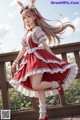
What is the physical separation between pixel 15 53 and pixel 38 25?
0.53 metres

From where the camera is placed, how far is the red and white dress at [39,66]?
3043 mm

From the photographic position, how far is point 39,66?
119 inches

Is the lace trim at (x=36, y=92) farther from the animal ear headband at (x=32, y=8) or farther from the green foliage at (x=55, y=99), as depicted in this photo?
the green foliage at (x=55, y=99)

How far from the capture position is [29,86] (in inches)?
128

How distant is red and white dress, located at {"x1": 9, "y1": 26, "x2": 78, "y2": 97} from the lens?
304cm

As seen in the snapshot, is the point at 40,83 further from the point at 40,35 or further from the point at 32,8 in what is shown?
the point at 32,8

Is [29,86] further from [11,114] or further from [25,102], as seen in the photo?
[25,102]

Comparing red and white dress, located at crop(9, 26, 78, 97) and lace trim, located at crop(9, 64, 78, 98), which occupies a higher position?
red and white dress, located at crop(9, 26, 78, 97)

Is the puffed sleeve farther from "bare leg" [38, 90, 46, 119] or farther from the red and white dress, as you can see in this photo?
"bare leg" [38, 90, 46, 119]

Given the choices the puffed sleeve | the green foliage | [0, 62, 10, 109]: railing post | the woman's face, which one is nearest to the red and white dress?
the puffed sleeve

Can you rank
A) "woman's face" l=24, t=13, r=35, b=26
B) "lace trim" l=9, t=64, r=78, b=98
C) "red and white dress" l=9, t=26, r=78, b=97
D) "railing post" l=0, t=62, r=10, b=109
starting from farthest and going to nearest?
"railing post" l=0, t=62, r=10, b=109 < "woman's face" l=24, t=13, r=35, b=26 < "lace trim" l=9, t=64, r=78, b=98 < "red and white dress" l=9, t=26, r=78, b=97

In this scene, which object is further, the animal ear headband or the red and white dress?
the animal ear headband

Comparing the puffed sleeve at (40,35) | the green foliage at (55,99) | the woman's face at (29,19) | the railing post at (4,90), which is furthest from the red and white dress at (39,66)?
the green foliage at (55,99)

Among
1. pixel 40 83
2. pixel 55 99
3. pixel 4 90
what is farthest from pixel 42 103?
pixel 55 99
